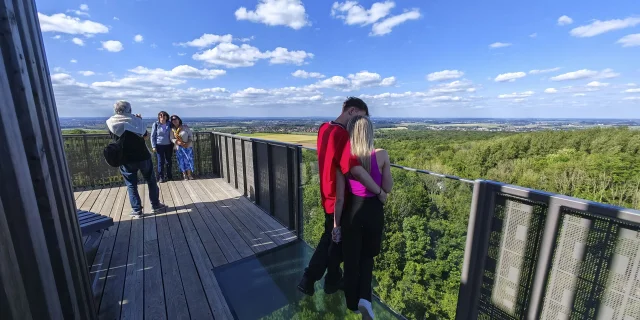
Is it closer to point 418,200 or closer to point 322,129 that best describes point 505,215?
point 418,200

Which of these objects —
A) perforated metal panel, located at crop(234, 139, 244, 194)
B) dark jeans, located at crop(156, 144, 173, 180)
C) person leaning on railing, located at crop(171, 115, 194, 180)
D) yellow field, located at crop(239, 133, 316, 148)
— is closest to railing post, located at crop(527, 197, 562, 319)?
yellow field, located at crop(239, 133, 316, 148)

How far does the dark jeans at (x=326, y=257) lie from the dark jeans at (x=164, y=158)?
17.4 feet

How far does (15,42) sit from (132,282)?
2191mm

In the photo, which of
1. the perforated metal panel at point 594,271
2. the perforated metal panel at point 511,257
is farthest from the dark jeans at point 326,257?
the perforated metal panel at point 594,271


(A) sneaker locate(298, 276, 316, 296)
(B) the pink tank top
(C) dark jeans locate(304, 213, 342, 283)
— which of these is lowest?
(A) sneaker locate(298, 276, 316, 296)

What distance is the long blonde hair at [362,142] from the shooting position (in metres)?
1.72

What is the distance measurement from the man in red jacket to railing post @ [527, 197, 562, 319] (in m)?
0.89

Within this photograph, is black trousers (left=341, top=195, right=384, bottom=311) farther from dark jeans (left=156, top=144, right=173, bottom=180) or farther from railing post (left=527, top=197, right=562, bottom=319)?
dark jeans (left=156, top=144, right=173, bottom=180)

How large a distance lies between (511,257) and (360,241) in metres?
0.86

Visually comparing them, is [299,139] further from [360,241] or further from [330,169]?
[360,241]

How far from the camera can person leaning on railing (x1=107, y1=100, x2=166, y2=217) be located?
3477mm

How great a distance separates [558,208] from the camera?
47.5 inches

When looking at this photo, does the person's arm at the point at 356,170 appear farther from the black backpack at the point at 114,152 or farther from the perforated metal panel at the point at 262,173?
the black backpack at the point at 114,152

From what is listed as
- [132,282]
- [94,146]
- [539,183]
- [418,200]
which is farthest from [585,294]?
[539,183]
